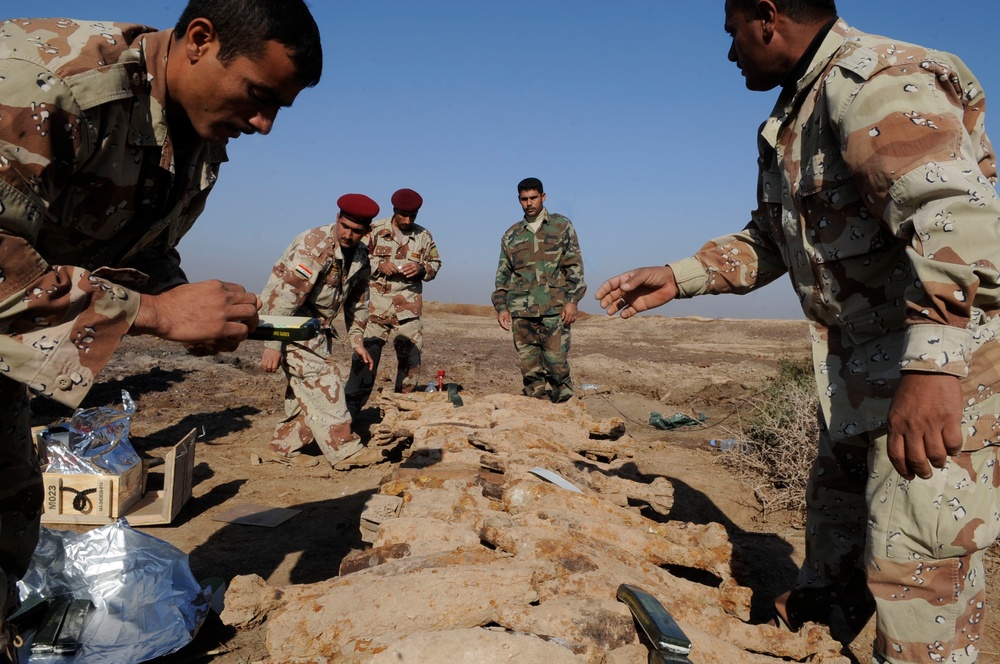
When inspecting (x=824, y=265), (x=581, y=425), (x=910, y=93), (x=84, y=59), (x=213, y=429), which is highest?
(x=910, y=93)

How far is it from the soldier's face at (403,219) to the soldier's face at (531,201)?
1097 millimetres

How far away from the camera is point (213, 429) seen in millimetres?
6055

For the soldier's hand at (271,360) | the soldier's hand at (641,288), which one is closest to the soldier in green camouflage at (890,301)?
the soldier's hand at (641,288)

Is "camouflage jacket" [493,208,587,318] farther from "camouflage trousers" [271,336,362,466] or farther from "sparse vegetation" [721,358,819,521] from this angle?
"camouflage trousers" [271,336,362,466]

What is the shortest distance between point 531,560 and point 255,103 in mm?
1452

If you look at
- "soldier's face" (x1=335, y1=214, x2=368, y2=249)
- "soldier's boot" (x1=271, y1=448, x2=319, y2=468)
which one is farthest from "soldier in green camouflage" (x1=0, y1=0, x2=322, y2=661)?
"soldier's boot" (x1=271, y1=448, x2=319, y2=468)

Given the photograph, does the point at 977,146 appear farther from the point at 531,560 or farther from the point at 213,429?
the point at 213,429

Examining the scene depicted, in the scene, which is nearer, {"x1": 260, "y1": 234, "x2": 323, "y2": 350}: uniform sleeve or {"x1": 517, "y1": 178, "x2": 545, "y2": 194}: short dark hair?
{"x1": 260, "y1": 234, "x2": 323, "y2": 350}: uniform sleeve

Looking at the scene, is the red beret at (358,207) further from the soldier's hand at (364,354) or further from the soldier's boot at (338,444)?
the soldier's boot at (338,444)

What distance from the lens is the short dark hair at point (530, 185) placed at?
273 inches

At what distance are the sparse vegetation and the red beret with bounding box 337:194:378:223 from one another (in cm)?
328

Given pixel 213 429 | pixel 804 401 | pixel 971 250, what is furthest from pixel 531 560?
pixel 213 429

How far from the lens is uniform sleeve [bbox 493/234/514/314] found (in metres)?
7.18

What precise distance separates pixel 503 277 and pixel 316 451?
2.71 m
